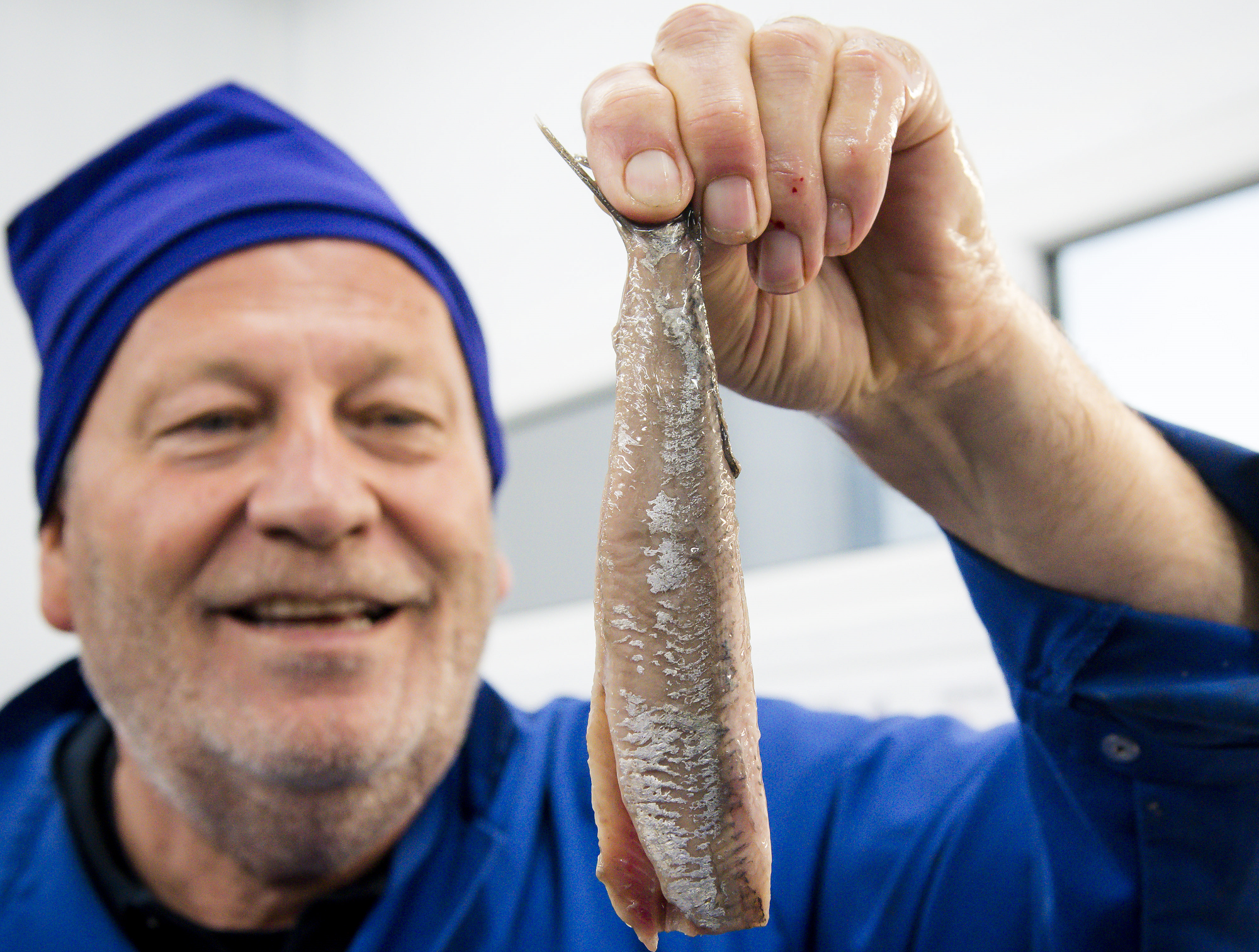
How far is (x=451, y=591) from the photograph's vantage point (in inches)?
55.3

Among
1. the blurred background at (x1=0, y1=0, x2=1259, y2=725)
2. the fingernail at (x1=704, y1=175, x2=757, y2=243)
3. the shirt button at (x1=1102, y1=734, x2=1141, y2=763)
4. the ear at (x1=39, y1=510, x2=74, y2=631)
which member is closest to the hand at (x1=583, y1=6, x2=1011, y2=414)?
the fingernail at (x1=704, y1=175, x2=757, y2=243)

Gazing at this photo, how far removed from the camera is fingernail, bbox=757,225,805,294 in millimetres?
657

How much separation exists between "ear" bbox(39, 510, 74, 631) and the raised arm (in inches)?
45.6

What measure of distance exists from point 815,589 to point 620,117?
168 centimetres

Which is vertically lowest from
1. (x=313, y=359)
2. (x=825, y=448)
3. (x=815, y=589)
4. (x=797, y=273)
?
(x=815, y=589)

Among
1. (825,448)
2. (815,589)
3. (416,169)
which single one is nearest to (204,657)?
(815,589)

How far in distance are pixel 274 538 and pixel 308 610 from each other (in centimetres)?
10

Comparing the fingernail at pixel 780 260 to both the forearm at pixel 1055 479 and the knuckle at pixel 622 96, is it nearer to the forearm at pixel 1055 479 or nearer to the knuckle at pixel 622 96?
the knuckle at pixel 622 96

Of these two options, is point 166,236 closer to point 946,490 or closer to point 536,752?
point 536,752

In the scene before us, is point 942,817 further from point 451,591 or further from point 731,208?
point 731,208

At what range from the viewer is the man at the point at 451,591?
883mm

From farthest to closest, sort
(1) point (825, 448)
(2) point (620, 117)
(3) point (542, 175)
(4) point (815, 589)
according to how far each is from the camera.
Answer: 1. (3) point (542, 175)
2. (1) point (825, 448)
3. (4) point (815, 589)
4. (2) point (620, 117)

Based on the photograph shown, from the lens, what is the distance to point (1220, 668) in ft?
2.97

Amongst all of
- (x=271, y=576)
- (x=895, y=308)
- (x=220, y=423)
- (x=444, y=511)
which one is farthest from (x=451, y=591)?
(x=895, y=308)
